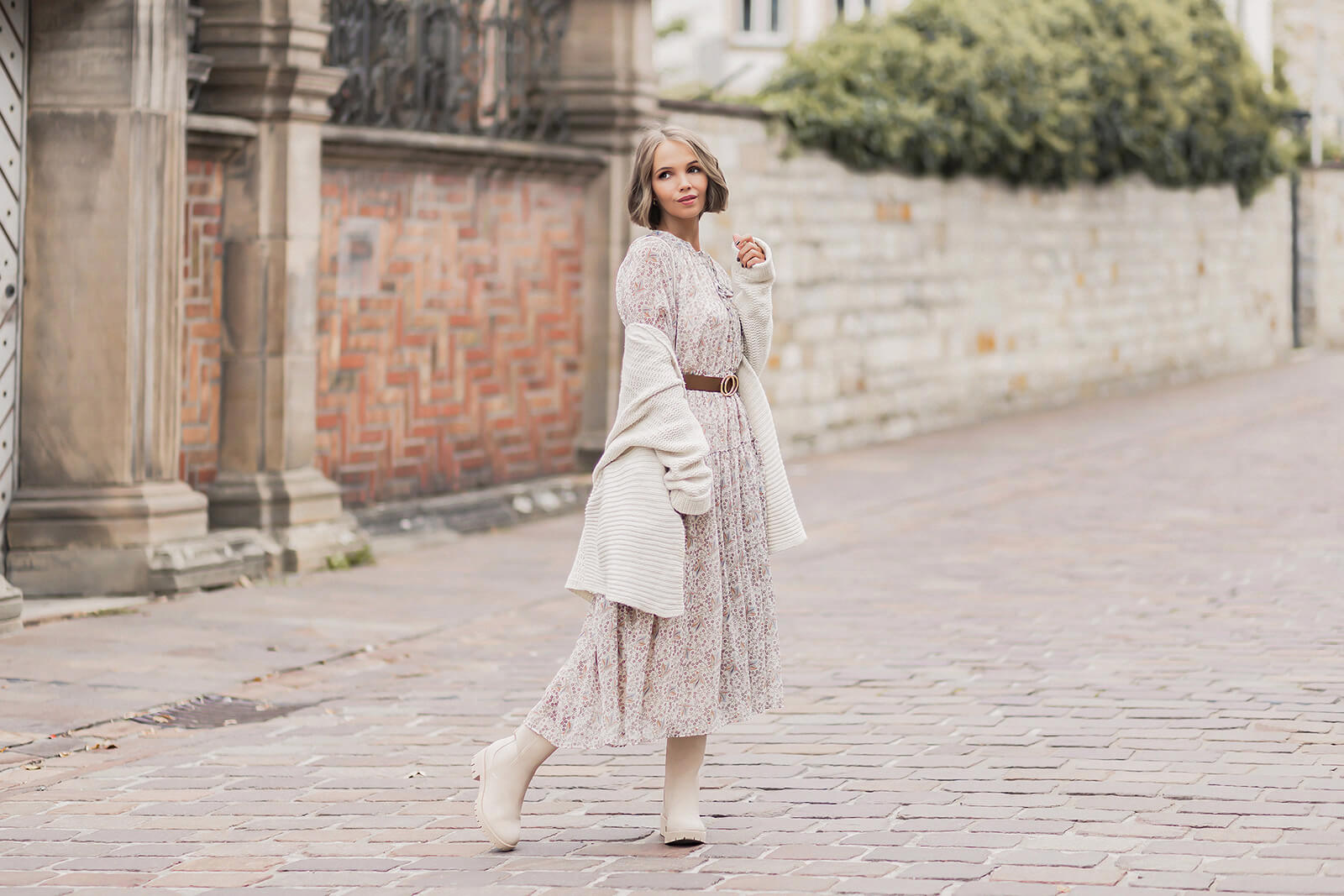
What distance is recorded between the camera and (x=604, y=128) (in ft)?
41.0

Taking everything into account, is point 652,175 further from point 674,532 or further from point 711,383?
point 674,532

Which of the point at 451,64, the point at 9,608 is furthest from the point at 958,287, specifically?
the point at 9,608

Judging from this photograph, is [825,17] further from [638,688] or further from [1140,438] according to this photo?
[638,688]

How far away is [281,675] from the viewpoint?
7.24 metres

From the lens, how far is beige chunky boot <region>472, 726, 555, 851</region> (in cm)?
470

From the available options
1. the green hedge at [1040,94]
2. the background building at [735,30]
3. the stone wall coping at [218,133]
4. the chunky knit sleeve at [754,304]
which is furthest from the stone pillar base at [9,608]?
the background building at [735,30]

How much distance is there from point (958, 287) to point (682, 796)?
13130 millimetres

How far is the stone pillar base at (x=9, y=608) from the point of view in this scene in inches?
302

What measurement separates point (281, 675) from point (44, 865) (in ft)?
8.47

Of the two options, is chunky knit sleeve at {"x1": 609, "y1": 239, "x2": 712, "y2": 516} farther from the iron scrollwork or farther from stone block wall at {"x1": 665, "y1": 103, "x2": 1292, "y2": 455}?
stone block wall at {"x1": 665, "y1": 103, "x2": 1292, "y2": 455}

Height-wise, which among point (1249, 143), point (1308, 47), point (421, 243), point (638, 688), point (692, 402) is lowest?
point (638, 688)

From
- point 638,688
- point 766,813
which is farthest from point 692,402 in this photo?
point 766,813

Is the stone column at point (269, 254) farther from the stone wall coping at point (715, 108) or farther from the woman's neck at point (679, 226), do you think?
the woman's neck at point (679, 226)

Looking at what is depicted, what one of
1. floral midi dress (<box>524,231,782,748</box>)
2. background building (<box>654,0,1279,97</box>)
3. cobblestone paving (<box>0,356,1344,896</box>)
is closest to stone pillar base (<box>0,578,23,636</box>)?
cobblestone paving (<box>0,356,1344,896</box>)
